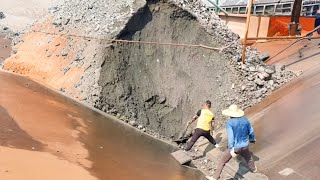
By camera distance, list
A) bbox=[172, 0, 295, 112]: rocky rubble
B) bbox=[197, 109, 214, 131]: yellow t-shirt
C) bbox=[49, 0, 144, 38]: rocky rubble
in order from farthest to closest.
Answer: bbox=[49, 0, 144, 38]: rocky rubble, bbox=[172, 0, 295, 112]: rocky rubble, bbox=[197, 109, 214, 131]: yellow t-shirt

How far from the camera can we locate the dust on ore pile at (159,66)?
11.2 m

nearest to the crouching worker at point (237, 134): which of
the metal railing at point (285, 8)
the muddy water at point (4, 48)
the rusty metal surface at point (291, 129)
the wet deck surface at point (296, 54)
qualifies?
the rusty metal surface at point (291, 129)

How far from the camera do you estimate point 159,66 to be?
491 inches

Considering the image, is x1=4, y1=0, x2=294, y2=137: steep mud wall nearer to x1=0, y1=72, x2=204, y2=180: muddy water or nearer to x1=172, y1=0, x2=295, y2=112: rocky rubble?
x1=172, y1=0, x2=295, y2=112: rocky rubble

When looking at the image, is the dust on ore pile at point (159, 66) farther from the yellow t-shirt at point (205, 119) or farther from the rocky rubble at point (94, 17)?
the yellow t-shirt at point (205, 119)

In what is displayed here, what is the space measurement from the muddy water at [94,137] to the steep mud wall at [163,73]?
116 cm

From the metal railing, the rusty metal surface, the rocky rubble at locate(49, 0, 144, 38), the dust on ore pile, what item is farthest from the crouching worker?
the metal railing

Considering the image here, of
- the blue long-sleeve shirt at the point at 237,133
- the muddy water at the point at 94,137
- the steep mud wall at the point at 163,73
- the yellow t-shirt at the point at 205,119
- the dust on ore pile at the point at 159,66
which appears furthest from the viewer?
the steep mud wall at the point at 163,73

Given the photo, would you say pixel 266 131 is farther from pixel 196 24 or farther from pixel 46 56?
pixel 46 56

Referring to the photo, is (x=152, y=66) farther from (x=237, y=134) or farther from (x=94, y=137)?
(x=237, y=134)

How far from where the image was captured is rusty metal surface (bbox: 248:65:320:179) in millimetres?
7172

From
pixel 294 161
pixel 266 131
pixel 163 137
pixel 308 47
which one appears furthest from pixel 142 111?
pixel 308 47

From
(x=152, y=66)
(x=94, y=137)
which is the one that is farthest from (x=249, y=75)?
(x=94, y=137)

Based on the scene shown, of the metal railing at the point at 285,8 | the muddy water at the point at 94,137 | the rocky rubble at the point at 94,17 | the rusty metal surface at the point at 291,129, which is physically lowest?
→ the muddy water at the point at 94,137
